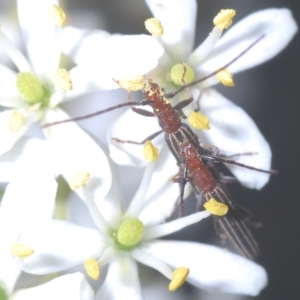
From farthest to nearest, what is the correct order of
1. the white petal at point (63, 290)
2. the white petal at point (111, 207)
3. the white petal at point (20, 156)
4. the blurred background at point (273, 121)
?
the blurred background at point (273, 121) → the white petal at point (111, 207) → the white petal at point (20, 156) → the white petal at point (63, 290)

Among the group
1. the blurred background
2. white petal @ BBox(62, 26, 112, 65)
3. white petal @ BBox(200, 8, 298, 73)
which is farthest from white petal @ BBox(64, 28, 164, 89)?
the blurred background

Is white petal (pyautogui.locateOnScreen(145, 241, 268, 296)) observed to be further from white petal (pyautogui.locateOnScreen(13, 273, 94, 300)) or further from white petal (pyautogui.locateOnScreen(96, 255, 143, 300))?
white petal (pyautogui.locateOnScreen(13, 273, 94, 300))

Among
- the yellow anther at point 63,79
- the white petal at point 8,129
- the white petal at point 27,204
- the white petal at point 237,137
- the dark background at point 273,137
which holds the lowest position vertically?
the dark background at point 273,137

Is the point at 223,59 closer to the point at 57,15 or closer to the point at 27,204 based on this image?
the point at 57,15

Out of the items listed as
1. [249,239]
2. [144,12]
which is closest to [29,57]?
[249,239]

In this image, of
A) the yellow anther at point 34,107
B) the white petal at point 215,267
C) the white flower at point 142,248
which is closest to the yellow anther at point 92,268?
the white flower at point 142,248

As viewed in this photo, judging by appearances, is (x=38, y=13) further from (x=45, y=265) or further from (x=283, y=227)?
(x=283, y=227)

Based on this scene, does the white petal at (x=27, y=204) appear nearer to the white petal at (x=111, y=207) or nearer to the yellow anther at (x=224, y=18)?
the white petal at (x=111, y=207)
